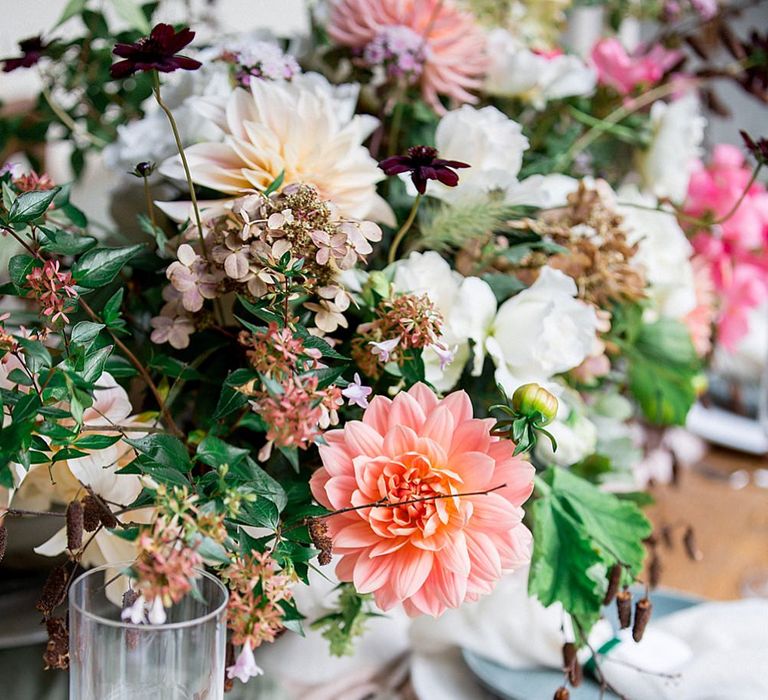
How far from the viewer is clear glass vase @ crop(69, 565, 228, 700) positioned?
31cm

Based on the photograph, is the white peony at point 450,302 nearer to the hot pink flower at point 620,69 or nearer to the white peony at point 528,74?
the white peony at point 528,74

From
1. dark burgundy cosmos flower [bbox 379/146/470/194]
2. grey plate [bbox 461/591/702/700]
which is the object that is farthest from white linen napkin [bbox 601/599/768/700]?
dark burgundy cosmos flower [bbox 379/146/470/194]

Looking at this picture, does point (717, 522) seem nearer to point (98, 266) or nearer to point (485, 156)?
point (485, 156)

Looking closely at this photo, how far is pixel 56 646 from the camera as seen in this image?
1.15 feet

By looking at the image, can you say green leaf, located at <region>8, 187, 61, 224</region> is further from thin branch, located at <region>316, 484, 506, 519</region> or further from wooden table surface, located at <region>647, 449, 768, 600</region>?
wooden table surface, located at <region>647, 449, 768, 600</region>

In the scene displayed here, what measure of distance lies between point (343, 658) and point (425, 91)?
353 millimetres

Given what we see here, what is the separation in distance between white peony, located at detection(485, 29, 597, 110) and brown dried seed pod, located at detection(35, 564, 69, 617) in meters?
0.43

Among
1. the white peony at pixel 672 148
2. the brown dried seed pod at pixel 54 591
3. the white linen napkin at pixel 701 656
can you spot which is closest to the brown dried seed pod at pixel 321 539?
the brown dried seed pod at pixel 54 591

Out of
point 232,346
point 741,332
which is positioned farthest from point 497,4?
point 232,346

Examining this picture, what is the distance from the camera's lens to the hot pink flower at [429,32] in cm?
56

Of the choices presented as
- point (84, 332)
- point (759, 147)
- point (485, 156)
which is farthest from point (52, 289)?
point (759, 147)

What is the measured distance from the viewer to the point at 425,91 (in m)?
0.57

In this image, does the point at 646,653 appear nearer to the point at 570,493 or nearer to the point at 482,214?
the point at 570,493

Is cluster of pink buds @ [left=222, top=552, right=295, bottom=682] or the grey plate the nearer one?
cluster of pink buds @ [left=222, top=552, right=295, bottom=682]
